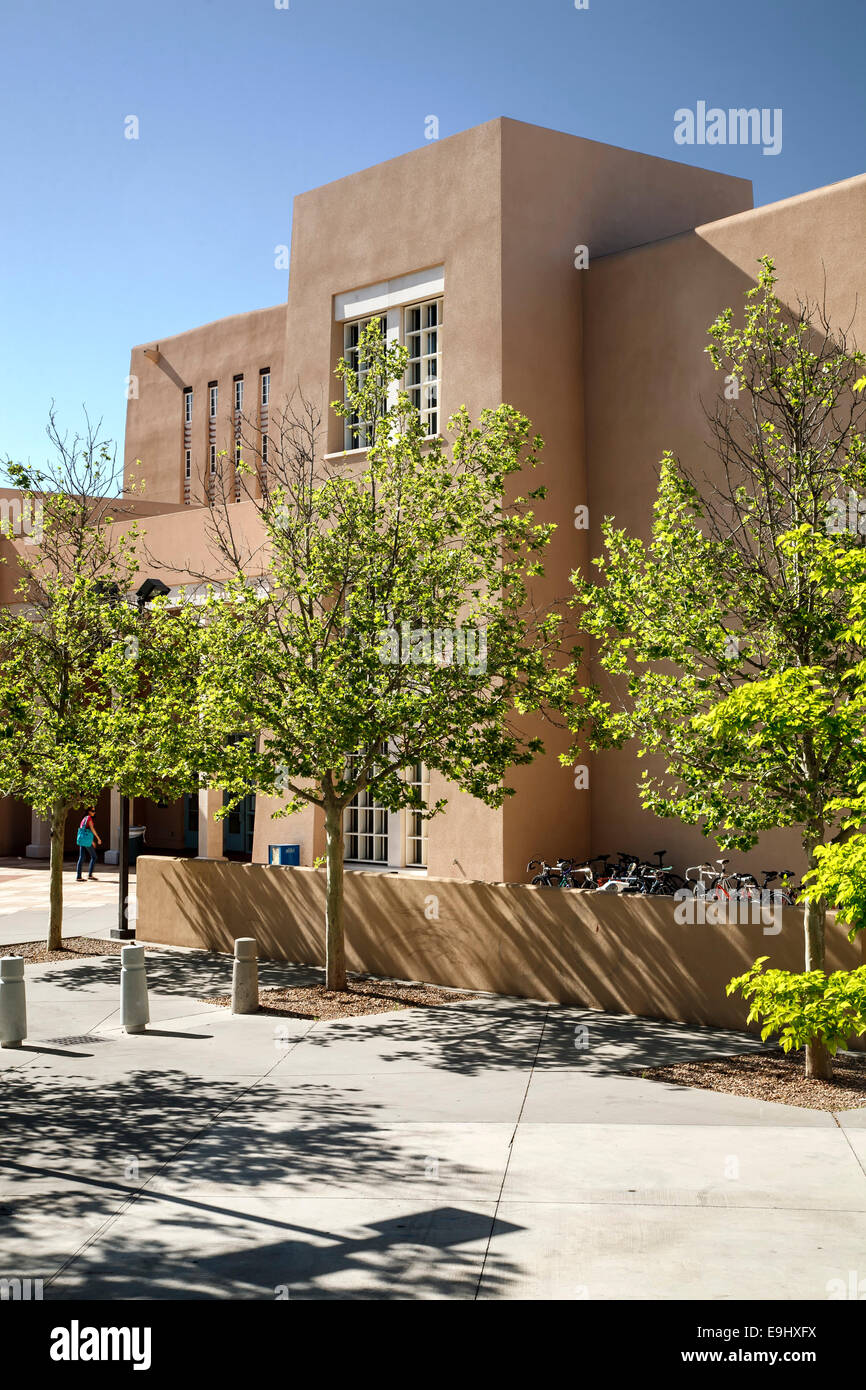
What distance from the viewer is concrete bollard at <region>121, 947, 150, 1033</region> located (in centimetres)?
1282

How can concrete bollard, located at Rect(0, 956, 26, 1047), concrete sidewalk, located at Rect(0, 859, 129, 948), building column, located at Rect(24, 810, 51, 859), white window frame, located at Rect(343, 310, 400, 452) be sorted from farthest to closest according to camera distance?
building column, located at Rect(24, 810, 51, 859) → concrete sidewalk, located at Rect(0, 859, 129, 948) → white window frame, located at Rect(343, 310, 400, 452) → concrete bollard, located at Rect(0, 956, 26, 1047)

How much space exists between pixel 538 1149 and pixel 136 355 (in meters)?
30.8

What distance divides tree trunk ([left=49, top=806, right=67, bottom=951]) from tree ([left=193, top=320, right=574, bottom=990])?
4214 millimetres

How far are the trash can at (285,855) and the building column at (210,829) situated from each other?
4.25 meters

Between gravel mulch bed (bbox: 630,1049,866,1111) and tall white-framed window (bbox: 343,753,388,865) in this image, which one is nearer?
gravel mulch bed (bbox: 630,1049,866,1111)

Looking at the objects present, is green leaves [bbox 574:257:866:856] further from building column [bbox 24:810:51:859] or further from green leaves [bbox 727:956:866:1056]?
building column [bbox 24:810:51:859]

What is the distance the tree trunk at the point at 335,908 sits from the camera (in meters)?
14.6

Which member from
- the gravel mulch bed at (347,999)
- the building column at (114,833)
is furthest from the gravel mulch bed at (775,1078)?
the building column at (114,833)

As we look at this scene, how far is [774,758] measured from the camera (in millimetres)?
10312

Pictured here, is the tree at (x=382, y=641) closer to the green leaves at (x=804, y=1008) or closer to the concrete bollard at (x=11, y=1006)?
the concrete bollard at (x=11, y=1006)

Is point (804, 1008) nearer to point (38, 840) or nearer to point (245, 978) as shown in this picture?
point (245, 978)

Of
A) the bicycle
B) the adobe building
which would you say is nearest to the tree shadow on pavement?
the bicycle

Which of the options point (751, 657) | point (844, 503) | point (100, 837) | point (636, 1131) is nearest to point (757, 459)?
point (844, 503)
